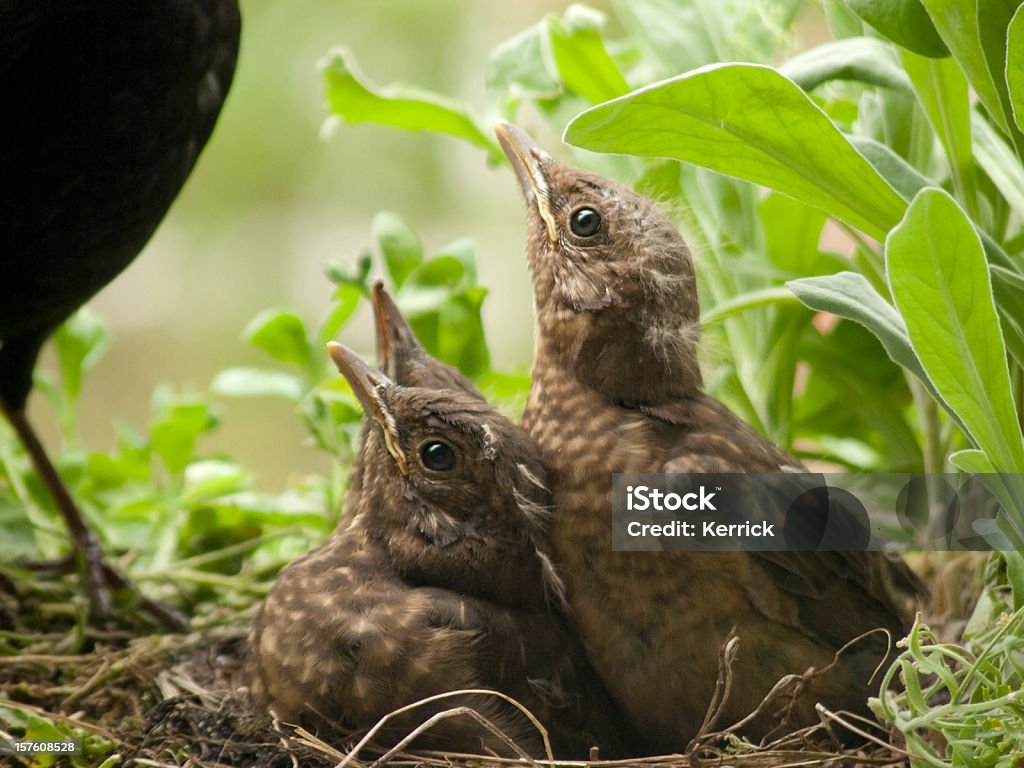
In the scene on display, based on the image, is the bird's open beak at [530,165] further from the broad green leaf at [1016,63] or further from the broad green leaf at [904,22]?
the broad green leaf at [1016,63]

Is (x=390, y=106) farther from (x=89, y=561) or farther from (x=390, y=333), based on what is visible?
(x=89, y=561)

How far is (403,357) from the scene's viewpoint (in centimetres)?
162

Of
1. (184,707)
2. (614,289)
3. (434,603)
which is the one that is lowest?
(184,707)

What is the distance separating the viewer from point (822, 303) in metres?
1.15

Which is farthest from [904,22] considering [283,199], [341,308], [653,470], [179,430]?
[283,199]

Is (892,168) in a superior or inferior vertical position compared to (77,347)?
superior

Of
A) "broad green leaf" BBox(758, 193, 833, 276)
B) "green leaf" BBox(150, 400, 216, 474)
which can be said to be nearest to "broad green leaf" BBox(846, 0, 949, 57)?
"broad green leaf" BBox(758, 193, 833, 276)

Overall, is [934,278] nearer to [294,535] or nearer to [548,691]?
[548,691]

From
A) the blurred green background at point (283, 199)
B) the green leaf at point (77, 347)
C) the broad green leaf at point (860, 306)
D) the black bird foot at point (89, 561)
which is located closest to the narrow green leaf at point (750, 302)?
the broad green leaf at point (860, 306)

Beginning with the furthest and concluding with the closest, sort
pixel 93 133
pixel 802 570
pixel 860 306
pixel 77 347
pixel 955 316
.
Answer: pixel 77 347 < pixel 93 133 < pixel 802 570 < pixel 860 306 < pixel 955 316

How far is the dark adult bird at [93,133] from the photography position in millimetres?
1494

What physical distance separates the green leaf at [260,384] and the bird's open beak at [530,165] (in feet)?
2.05

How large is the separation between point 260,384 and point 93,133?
58 cm

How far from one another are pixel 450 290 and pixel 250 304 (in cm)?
279
